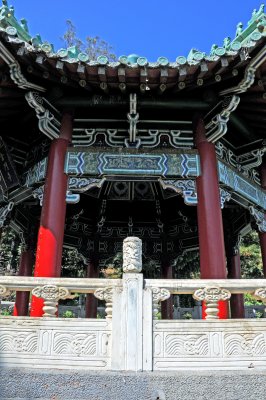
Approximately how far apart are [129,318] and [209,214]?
293 centimetres

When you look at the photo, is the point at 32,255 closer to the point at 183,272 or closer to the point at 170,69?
the point at 170,69

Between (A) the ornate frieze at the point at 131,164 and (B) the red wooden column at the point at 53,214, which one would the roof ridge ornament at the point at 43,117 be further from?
(A) the ornate frieze at the point at 131,164

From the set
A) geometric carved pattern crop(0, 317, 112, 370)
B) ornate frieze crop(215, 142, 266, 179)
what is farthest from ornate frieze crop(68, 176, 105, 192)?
geometric carved pattern crop(0, 317, 112, 370)

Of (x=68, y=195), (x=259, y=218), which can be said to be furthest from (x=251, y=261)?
(x=68, y=195)

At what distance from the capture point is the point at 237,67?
6.18 m

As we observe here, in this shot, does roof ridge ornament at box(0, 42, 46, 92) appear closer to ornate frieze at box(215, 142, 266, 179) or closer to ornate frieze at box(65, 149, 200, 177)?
ornate frieze at box(65, 149, 200, 177)

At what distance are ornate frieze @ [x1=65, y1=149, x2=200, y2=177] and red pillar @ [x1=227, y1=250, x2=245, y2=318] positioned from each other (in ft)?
13.6

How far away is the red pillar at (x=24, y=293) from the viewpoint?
982 cm

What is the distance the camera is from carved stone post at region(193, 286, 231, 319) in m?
4.29

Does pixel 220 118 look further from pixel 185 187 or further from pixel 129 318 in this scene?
pixel 129 318

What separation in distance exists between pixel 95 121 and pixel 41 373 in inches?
187

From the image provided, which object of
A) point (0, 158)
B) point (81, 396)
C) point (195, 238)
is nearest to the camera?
point (81, 396)

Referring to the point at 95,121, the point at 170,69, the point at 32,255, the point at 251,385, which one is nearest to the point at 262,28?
the point at 170,69

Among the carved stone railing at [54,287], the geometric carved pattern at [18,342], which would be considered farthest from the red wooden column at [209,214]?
the geometric carved pattern at [18,342]
